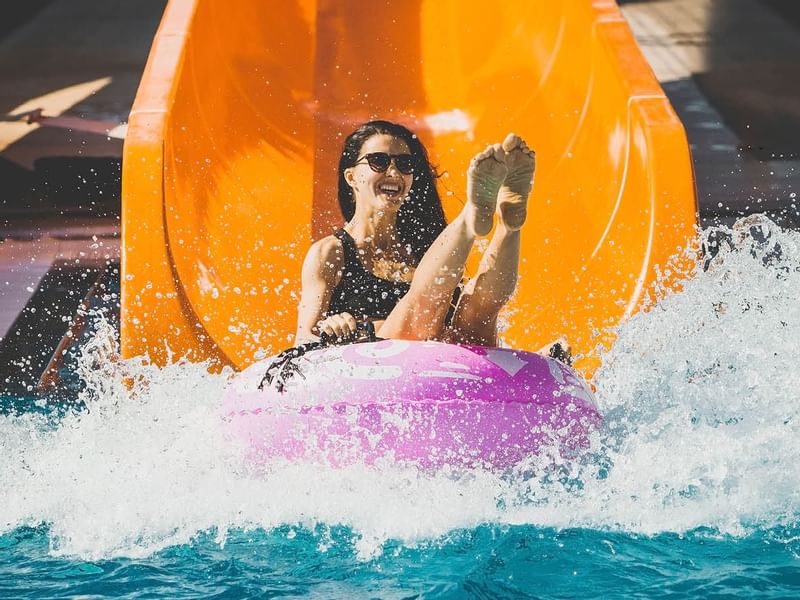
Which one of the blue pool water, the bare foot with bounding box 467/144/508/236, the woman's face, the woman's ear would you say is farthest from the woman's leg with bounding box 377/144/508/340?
the woman's ear

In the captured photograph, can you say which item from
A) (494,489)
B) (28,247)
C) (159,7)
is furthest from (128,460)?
(159,7)

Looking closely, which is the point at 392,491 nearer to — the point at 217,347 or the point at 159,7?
the point at 217,347

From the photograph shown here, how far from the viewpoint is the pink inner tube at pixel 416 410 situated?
2.76m

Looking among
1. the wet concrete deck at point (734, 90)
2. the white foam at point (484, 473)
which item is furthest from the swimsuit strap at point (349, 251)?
the wet concrete deck at point (734, 90)

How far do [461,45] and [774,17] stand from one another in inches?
154

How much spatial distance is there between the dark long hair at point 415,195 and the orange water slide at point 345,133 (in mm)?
533

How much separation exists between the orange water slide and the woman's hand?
56cm

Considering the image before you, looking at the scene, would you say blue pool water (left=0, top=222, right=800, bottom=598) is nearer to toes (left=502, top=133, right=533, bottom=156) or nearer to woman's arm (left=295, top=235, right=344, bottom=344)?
woman's arm (left=295, top=235, right=344, bottom=344)

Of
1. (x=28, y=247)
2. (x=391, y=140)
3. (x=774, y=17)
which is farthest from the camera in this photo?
(x=774, y=17)

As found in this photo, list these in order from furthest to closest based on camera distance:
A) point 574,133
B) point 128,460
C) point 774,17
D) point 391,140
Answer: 1. point 774,17
2. point 574,133
3. point 391,140
4. point 128,460

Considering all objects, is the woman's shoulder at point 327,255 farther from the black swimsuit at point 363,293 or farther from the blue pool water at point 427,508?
the blue pool water at point 427,508

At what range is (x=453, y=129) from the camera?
487 cm

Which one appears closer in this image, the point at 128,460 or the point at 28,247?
the point at 128,460

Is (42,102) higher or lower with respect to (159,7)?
lower
